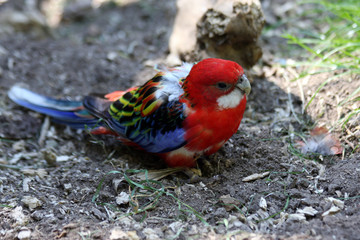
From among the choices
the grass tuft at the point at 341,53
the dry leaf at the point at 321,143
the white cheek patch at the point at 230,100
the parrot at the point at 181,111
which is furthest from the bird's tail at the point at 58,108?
the grass tuft at the point at 341,53

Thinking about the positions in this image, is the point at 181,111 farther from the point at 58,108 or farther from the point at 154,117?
the point at 58,108

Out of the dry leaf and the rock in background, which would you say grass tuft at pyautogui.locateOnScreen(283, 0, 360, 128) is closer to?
the dry leaf

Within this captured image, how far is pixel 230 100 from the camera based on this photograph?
2.75 metres

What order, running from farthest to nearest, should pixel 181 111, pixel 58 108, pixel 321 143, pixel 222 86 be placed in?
pixel 58 108 < pixel 321 143 < pixel 181 111 < pixel 222 86

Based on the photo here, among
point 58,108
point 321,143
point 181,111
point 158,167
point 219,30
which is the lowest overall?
point 158,167

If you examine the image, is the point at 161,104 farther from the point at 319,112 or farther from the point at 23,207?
the point at 319,112

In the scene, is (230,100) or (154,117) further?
(154,117)

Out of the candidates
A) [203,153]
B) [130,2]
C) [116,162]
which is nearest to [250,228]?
[203,153]

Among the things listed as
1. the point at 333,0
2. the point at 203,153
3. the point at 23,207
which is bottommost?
the point at 23,207

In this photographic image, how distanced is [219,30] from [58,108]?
161cm

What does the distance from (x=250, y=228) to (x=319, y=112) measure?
150 cm

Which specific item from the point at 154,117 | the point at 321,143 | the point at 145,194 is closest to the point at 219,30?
the point at 154,117

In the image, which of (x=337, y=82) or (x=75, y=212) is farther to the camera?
(x=337, y=82)

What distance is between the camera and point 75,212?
261 cm
